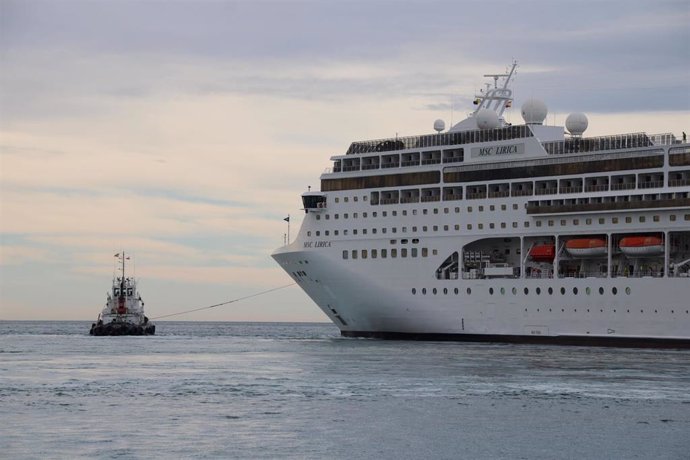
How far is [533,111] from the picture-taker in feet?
236

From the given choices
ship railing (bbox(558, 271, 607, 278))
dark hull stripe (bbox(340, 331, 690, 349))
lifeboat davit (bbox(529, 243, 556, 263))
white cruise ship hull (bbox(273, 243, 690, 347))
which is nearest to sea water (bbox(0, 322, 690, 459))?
dark hull stripe (bbox(340, 331, 690, 349))

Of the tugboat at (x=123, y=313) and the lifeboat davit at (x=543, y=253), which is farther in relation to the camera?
the tugboat at (x=123, y=313)

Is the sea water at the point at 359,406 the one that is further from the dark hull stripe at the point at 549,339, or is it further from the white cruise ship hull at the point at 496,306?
the white cruise ship hull at the point at 496,306

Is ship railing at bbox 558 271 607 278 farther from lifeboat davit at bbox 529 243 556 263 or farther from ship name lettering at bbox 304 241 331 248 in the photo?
ship name lettering at bbox 304 241 331 248

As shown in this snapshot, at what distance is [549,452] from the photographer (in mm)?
31859

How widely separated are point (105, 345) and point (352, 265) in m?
18.8

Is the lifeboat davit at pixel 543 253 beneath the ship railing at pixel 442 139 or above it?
beneath

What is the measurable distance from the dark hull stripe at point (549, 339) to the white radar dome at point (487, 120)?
1245 cm

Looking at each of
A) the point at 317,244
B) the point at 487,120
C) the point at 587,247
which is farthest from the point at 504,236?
the point at 317,244

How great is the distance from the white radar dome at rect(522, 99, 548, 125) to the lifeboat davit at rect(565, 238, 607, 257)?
9308 millimetres

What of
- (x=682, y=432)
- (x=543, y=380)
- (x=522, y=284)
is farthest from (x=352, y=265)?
(x=682, y=432)

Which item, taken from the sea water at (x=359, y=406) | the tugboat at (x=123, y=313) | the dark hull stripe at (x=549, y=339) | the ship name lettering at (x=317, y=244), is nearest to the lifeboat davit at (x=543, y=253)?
the dark hull stripe at (x=549, y=339)

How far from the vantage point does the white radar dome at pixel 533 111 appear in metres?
71.9

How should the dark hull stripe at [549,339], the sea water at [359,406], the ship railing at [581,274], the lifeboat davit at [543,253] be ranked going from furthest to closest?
the lifeboat davit at [543,253], the ship railing at [581,274], the dark hull stripe at [549,339], the sea water at [359,406]
